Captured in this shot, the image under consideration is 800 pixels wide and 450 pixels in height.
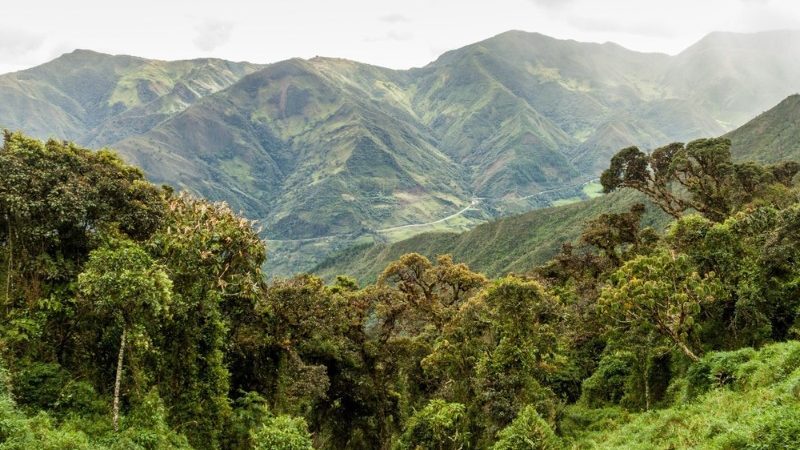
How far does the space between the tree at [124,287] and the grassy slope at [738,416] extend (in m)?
22.7

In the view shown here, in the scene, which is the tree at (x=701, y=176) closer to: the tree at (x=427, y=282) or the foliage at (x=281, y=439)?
the tree at (x=427, y=282)

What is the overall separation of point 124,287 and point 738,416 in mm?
25716

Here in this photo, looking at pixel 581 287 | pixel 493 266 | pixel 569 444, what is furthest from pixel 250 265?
pixel 493 266

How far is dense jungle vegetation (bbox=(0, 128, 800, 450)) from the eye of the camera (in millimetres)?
24438

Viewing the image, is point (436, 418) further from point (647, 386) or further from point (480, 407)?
point (647, 386)

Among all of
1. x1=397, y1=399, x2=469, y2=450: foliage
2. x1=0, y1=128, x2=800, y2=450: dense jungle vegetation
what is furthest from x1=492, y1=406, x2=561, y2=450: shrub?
x1=397, y1=399, x2=469, y2=450: foliage

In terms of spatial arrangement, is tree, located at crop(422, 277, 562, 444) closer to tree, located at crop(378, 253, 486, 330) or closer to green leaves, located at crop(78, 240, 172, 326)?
tree, located at crop(378, 253, 486, 330)

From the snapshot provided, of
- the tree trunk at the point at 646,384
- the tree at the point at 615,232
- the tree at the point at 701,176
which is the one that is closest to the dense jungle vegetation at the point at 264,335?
the tree trunk at the point at 646,384

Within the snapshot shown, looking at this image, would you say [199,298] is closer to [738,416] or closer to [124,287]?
[124,287]

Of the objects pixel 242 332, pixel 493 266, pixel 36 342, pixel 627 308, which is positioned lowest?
pixel 493 266

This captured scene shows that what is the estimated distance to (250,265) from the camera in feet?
109

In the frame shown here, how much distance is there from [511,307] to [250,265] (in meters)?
16.4

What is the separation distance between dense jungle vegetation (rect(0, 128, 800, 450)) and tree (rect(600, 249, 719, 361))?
4.5 inches

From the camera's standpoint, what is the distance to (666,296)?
28172 millimetres
